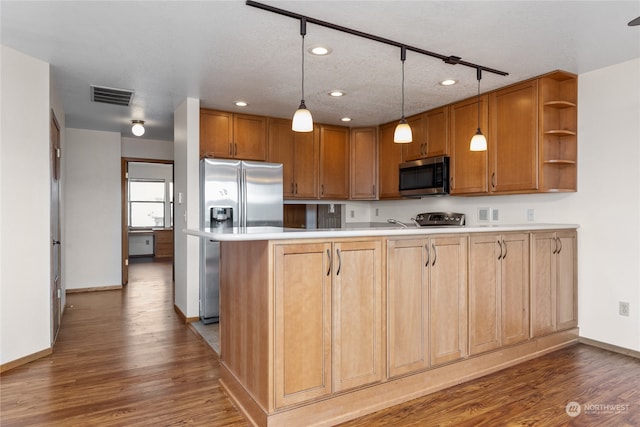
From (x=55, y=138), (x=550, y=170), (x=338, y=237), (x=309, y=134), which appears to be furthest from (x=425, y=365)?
(x=55, y=138)

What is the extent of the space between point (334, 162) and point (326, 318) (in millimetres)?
3582

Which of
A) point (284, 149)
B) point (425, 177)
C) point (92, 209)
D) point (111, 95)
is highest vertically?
point (111, 95)

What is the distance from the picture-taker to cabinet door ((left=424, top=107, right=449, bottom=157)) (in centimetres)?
451

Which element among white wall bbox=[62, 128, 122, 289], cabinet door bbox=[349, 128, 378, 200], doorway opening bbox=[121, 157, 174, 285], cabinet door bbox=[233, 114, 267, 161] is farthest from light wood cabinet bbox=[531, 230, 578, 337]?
doorway opening bbox=[121, 157, 174, 285]

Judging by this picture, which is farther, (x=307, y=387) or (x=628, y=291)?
(x=628, y=291)

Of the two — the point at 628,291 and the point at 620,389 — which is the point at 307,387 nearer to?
the point at 620,389

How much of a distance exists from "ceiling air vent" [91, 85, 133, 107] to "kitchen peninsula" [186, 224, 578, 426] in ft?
7.77

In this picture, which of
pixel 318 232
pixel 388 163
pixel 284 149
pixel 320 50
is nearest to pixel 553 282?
pixel 318 232

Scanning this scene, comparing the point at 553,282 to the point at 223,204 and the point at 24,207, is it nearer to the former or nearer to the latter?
the point at 223,204

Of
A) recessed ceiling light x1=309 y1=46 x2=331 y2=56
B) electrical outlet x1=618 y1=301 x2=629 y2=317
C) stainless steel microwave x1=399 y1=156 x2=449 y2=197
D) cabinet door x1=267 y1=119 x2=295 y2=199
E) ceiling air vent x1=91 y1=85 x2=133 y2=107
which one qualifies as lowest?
electrical outlet x1=618 y1=301 x2=629 y2=317

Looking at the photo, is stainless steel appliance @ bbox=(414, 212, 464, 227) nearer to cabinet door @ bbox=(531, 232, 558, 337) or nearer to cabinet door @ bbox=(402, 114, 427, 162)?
cabinet door @ bbox=(402, 114, 427, 162)

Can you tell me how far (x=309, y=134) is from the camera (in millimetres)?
5352

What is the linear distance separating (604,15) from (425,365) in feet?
7.97

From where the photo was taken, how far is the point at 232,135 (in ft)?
15.6
